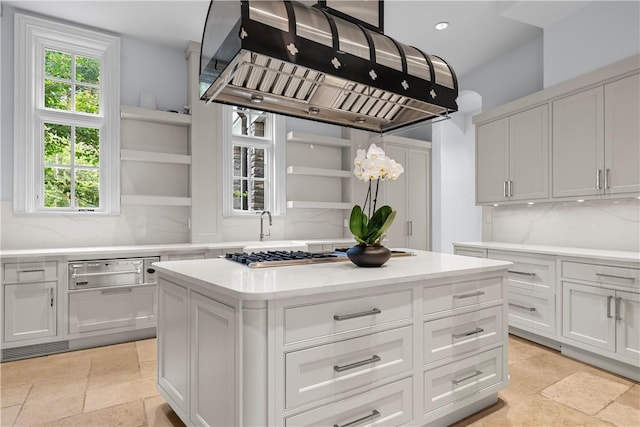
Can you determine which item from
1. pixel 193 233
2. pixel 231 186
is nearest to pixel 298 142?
pixel 231 186

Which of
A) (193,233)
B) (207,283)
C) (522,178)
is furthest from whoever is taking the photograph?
(193,233)

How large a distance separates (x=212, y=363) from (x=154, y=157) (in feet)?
9.51

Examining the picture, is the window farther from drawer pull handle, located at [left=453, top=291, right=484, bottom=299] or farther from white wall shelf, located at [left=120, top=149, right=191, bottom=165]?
drawer pull handle, located at [left=453, top=291, right=484, bottom=299]

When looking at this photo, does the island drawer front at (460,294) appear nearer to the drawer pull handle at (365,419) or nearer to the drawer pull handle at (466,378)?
the drawer pull handle at (466,378)

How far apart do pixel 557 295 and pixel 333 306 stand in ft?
8.14

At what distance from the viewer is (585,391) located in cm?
246

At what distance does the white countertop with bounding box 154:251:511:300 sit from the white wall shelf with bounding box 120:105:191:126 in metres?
2.33

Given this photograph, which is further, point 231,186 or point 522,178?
point 231,186

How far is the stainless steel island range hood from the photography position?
160 centimetres

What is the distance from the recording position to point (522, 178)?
3.77 meters

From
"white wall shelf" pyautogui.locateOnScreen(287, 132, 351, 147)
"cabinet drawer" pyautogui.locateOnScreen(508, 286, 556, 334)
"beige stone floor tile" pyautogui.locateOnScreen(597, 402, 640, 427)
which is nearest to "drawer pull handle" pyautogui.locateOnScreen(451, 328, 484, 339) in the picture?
"beige stone floor tile" pyautogui.locateOnScreen(597, 402, 640, 427)

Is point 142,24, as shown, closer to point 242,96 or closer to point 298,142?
point 298,142

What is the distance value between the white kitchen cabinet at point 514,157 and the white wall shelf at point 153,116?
3.36 metres

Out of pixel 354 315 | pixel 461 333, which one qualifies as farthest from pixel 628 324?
pixel 354 315
